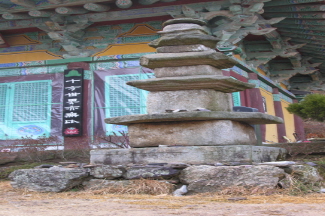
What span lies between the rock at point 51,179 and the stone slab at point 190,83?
4.88 ft

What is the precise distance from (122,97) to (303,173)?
706cm

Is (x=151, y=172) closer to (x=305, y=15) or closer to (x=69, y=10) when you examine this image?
(x=69, y=10)

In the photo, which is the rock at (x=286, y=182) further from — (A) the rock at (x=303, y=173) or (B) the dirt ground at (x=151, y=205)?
(B) the dirt ground at (x=151, y=205)

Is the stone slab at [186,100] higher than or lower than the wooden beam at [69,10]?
lower

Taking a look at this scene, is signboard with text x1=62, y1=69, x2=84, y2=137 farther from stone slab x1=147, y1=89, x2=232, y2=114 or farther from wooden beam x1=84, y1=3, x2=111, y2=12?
stone slab x1=147, y1=89, x2=232, y2=114

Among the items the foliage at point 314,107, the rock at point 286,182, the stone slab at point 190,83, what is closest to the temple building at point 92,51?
the foliage at point 314,107

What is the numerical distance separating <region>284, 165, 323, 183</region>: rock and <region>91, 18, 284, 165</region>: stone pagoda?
0.49 meters

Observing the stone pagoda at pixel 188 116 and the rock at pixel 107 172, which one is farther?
the stone pagoda at pixel 188 116

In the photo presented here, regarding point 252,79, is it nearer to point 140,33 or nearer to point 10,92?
point 140,33

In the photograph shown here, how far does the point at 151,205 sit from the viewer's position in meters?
3.08

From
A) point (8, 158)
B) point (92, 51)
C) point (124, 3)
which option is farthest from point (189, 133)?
point (92, 51)

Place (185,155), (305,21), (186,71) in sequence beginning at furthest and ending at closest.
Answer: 1. (305,21)
2. (186,71)
3. (185,155)

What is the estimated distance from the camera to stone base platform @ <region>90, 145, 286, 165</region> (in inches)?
165

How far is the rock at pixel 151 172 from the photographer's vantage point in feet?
13.1
